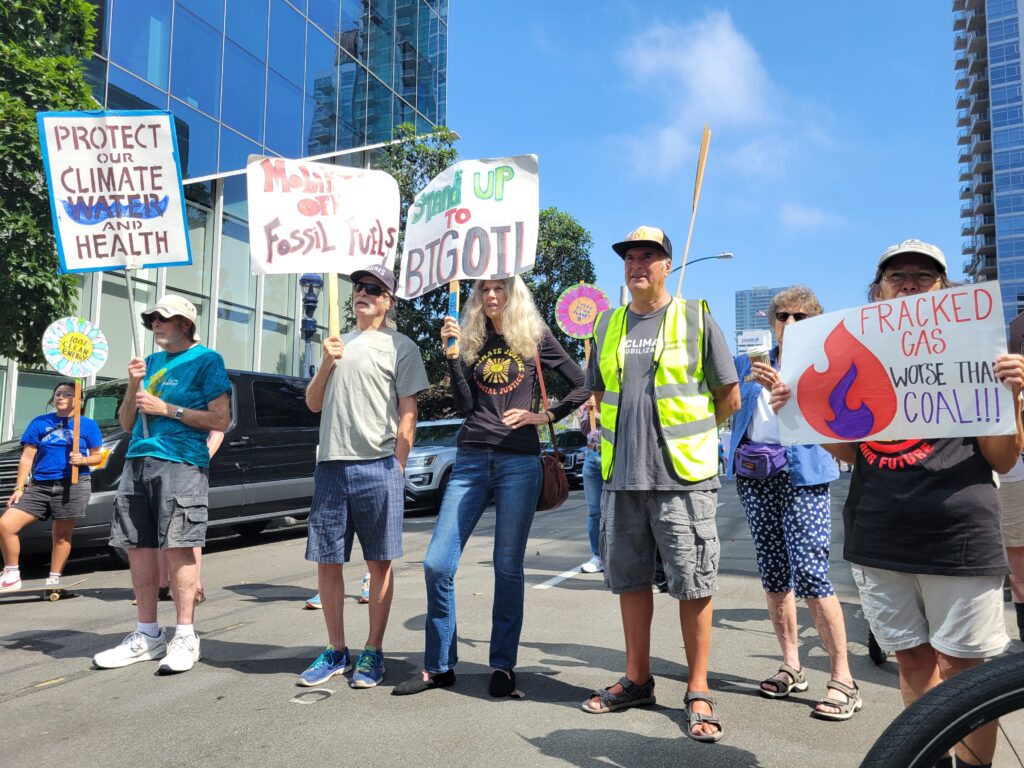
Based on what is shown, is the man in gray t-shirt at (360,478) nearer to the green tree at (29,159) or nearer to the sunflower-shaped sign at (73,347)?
the sunflower-shaped sign at (73,347)

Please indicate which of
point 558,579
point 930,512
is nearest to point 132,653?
point 558,579

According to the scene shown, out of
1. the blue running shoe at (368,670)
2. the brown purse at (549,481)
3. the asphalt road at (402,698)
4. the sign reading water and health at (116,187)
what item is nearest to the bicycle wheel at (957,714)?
the asphalt road at (402,698)

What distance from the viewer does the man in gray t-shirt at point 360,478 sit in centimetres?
398

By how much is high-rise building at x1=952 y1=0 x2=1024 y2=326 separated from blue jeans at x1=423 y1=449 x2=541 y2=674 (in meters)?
77.0

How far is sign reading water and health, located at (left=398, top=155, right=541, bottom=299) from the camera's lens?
4207mm

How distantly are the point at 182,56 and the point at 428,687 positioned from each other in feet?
57.8

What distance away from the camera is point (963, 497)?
7.80ft

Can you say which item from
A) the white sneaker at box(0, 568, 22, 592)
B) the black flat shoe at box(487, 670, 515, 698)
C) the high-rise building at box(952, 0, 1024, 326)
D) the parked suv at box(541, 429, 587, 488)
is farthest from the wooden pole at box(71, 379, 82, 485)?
the high-rise building at box(952, 0, 1024, 326)

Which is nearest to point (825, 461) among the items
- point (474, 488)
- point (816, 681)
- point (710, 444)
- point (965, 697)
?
point (710, 444)

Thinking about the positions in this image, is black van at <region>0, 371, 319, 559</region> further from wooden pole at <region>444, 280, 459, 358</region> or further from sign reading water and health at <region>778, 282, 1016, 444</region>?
sign reading water and health at <region>778, 282, 1016, 444</region>

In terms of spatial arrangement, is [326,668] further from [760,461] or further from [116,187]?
[116,187]

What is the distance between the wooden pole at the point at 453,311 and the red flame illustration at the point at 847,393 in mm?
1727

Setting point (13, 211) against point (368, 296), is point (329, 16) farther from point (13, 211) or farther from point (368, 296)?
point (368, 296)

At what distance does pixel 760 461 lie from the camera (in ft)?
12.1
